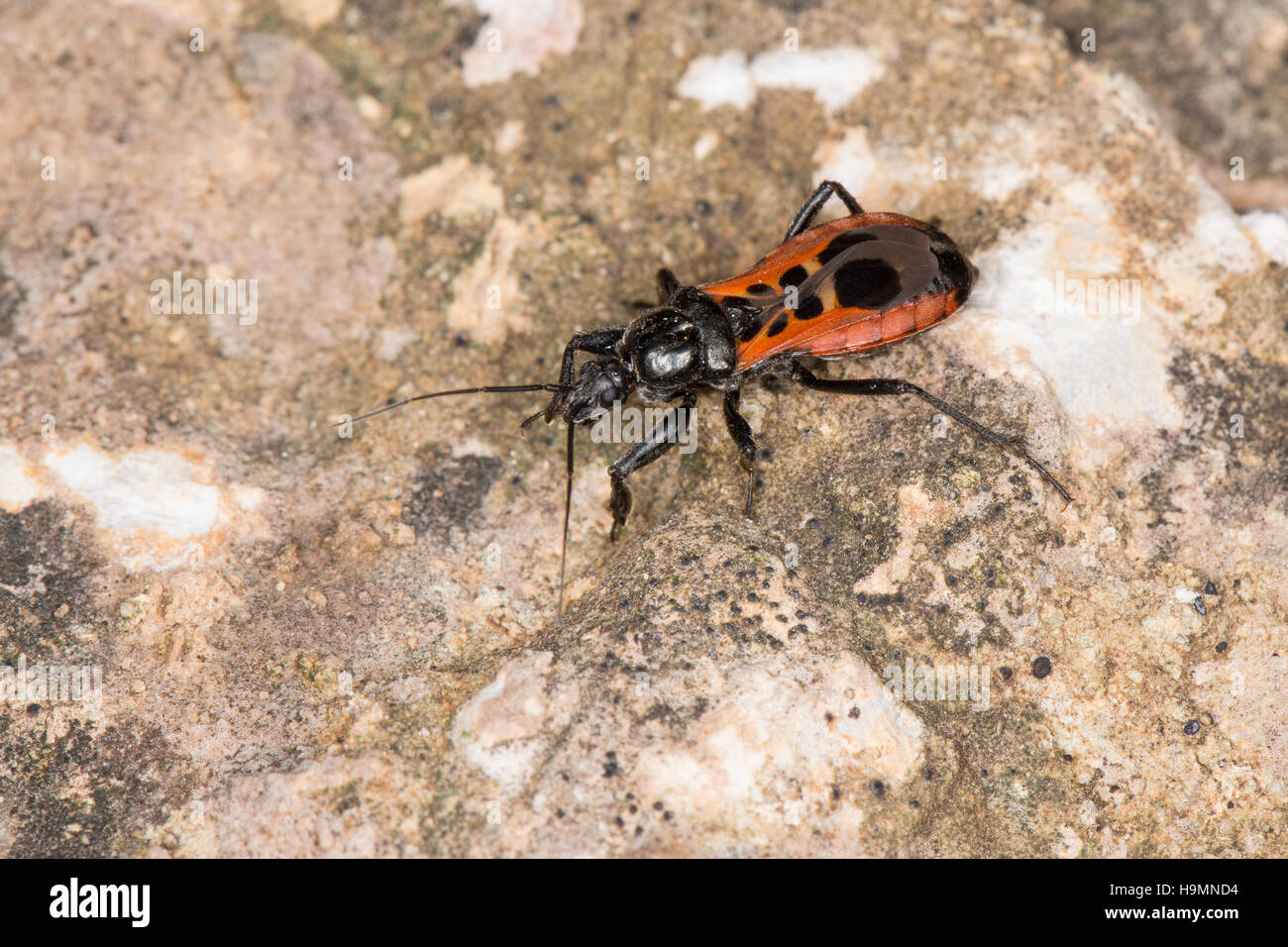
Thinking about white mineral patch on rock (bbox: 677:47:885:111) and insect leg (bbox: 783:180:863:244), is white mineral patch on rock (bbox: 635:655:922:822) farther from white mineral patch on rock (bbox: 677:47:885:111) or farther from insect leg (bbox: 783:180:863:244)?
white mineral patch on rock (bbox: 677:47:885:111)

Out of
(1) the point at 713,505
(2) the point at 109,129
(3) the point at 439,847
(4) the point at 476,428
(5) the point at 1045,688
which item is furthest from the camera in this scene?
(2) the point at 109,129

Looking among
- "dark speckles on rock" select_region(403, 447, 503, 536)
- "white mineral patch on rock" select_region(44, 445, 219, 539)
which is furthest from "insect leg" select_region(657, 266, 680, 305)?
"white mineral patch on rock" select_region(44, 445, 219, 539)

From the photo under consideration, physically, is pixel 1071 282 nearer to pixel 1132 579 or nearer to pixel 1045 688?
pixel 1132 579

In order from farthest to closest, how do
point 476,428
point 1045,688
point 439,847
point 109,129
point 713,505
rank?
point 109,129 → point 476,428 → point 713,505 → point 1045,688 → point 439,847

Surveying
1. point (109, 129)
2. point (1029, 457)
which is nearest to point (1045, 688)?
point (1029, 457)

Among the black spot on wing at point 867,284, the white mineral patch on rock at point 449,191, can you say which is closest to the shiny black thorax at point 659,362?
the black spot on wing at point 867,284

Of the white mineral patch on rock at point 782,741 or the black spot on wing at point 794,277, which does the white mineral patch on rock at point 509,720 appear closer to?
the white mineral patch on rock at point 782,741
